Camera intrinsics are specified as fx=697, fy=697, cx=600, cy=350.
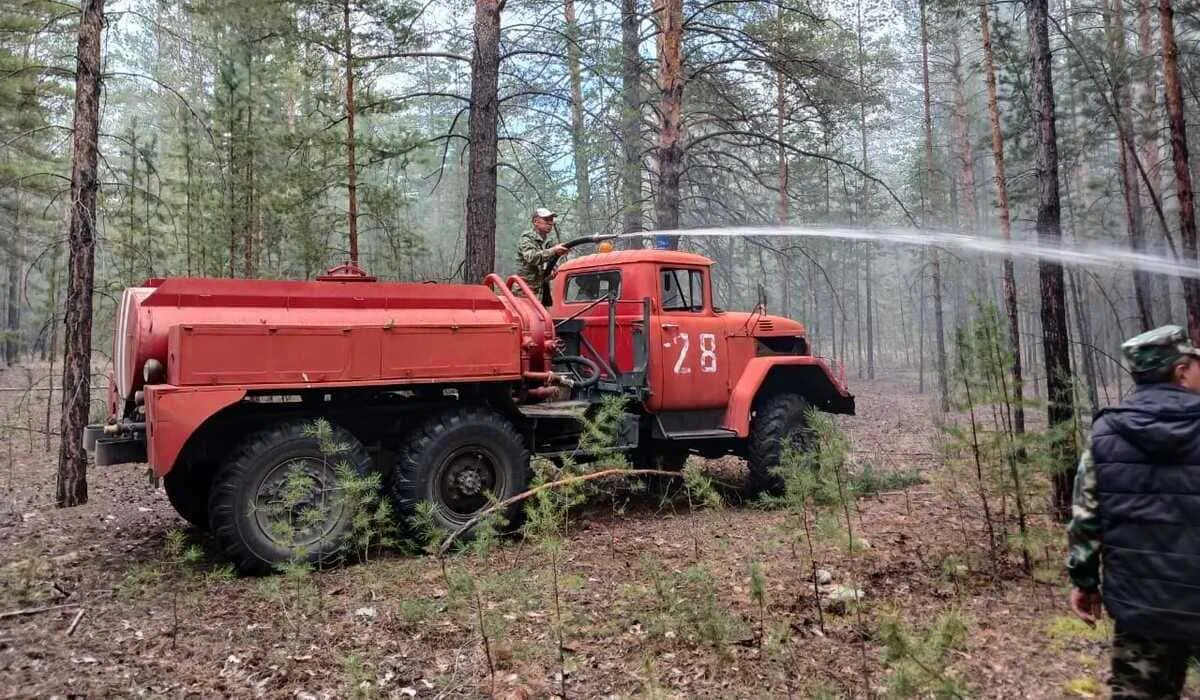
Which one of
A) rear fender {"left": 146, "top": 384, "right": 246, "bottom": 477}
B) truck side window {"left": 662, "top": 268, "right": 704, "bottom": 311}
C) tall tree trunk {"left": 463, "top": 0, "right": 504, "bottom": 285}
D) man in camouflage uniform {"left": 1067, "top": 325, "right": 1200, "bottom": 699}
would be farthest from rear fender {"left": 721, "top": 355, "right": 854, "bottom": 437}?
rear fender {"left": 146, "top": 384, "right": 246, "bottom": 477}

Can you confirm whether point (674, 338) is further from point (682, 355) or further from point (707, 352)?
point (707, 352)

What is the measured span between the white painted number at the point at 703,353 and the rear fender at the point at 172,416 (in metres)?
4.30

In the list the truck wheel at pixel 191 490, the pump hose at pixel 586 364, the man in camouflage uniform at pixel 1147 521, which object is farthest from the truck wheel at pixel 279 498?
the man in camouflage uniform at pixel 1147 521

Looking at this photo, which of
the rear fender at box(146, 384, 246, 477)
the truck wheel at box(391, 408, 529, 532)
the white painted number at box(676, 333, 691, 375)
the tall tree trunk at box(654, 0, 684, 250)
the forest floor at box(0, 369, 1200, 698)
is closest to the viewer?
the forest floor at box(0, 369, 1200, 698)

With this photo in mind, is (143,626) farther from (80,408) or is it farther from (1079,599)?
(1079,599)

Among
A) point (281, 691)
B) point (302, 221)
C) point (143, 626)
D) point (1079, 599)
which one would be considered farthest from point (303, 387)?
point (302, 221)

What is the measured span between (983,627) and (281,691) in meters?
3.97

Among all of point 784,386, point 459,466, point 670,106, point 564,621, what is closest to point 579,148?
point 670,106

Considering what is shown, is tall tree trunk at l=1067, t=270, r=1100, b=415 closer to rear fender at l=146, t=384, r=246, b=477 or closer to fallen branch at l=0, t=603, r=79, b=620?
rear fender at l=146, t=384, r=246, b=477

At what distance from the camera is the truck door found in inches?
289

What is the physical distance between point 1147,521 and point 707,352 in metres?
5.18

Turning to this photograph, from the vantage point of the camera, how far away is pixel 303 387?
5.23 metres

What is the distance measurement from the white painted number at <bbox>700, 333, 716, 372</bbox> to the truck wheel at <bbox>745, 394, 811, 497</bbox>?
0.80 meters

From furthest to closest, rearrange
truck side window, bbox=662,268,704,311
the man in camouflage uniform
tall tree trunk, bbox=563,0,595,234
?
tall tree trunk, bbox=563,0,595,234 → truck side window, bbox=662,268,704,311 → the man in camouflage uniform
